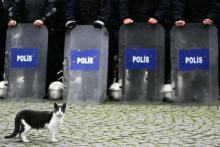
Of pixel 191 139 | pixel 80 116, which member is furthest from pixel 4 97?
pixel 191 139

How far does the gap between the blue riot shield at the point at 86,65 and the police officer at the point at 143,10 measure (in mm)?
505

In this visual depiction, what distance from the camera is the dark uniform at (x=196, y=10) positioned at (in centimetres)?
857

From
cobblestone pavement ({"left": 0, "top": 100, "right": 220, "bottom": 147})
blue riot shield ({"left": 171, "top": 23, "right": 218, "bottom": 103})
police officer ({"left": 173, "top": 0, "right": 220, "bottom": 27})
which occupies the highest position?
police officer ({"left": 173, "top": 0, "right": 220, "bottom": 27})

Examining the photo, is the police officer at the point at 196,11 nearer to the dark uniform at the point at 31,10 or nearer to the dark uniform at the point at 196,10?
the dark uniform at the point at 196,10

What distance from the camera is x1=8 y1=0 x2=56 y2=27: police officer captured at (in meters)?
9.15

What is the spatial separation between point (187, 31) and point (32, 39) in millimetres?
2777

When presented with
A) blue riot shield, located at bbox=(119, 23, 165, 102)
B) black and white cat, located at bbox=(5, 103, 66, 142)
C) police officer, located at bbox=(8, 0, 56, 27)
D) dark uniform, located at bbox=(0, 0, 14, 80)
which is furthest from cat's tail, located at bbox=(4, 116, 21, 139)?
dark uniform, located at bbox=(0, 0, 14, 80)

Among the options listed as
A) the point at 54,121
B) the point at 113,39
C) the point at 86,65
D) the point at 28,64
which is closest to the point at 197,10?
the point at 113,39

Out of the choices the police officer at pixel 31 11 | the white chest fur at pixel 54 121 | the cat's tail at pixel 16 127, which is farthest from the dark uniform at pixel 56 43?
the white chest fur at pixel 54 121

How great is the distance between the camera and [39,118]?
5.52 metres

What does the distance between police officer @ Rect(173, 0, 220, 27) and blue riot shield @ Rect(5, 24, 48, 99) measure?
2386 mm

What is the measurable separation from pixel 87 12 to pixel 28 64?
4.78 feet

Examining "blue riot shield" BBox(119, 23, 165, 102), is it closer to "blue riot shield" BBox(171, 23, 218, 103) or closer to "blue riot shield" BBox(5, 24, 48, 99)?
"blue riot shield" BBox(171, 23, 218, 103)

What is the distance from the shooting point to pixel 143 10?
902cm
